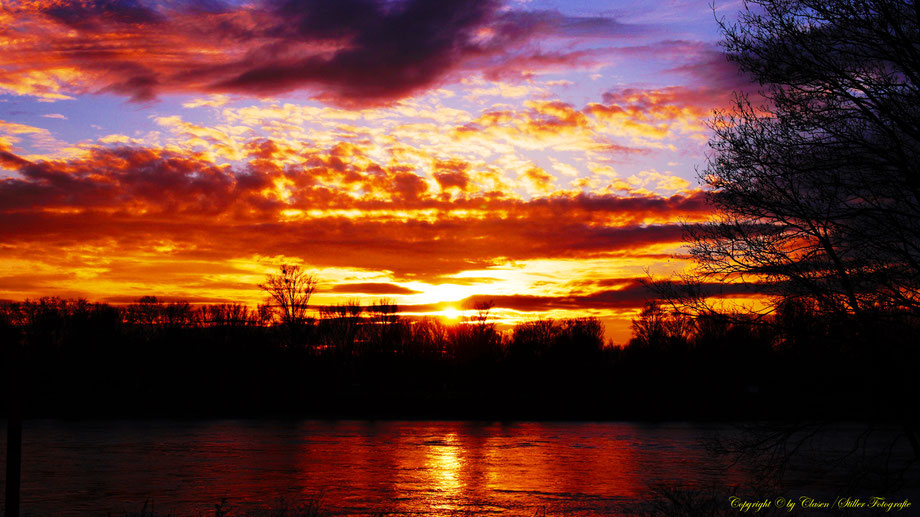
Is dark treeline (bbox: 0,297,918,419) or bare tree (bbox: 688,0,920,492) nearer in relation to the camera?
bare tree (bbox: 688,0,920,492)

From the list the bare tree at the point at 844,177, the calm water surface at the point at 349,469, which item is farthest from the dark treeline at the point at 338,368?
the bare tree at the point at 844,177

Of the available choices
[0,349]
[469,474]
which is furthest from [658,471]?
[0,349]

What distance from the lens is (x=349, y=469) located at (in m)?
33.8

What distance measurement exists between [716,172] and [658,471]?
22355 millimetres

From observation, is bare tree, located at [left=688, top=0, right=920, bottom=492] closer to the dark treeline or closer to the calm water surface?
the calm water surface

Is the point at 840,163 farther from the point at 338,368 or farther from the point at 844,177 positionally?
the point at 338,368

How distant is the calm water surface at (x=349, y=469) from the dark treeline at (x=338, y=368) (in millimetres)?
14343

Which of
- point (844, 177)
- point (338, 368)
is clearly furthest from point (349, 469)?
point (338, 368)

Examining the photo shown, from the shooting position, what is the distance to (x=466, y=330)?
10362cm

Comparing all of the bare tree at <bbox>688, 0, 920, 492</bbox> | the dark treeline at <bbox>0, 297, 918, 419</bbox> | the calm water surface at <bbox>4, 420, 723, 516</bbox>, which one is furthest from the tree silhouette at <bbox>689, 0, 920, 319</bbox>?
the dark treeline at <bbox>0, 297, 918, 419</bbox>

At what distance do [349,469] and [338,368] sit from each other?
6428cm

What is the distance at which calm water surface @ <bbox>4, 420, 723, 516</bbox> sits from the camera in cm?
2450

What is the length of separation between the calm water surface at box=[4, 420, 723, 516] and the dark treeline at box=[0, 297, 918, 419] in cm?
1434

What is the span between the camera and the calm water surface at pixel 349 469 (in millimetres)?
24500
